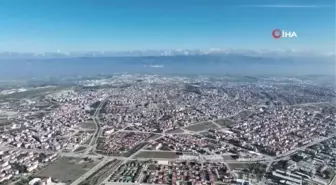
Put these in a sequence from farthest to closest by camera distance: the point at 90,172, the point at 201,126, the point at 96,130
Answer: the point at 201,126 → the point at 96,130 → the point at 90,172

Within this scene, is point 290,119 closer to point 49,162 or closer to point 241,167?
point 241,167

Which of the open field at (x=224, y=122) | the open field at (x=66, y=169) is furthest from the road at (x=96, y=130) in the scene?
the open field at (x=224, y=122)

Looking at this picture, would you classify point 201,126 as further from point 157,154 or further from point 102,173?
point 102,173

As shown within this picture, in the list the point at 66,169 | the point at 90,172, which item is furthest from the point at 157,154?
the point at 66,169

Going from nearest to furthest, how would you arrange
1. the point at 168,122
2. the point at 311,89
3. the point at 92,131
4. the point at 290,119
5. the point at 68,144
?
the point at 68,144, the point at 92,131, the point at 168,122, the point at 290,119, the point at 311,89

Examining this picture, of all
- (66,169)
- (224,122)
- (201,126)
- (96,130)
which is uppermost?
(224,122)

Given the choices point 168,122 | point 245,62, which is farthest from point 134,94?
point 245,62

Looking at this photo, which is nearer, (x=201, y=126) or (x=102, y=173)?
(x=102, y=173)
